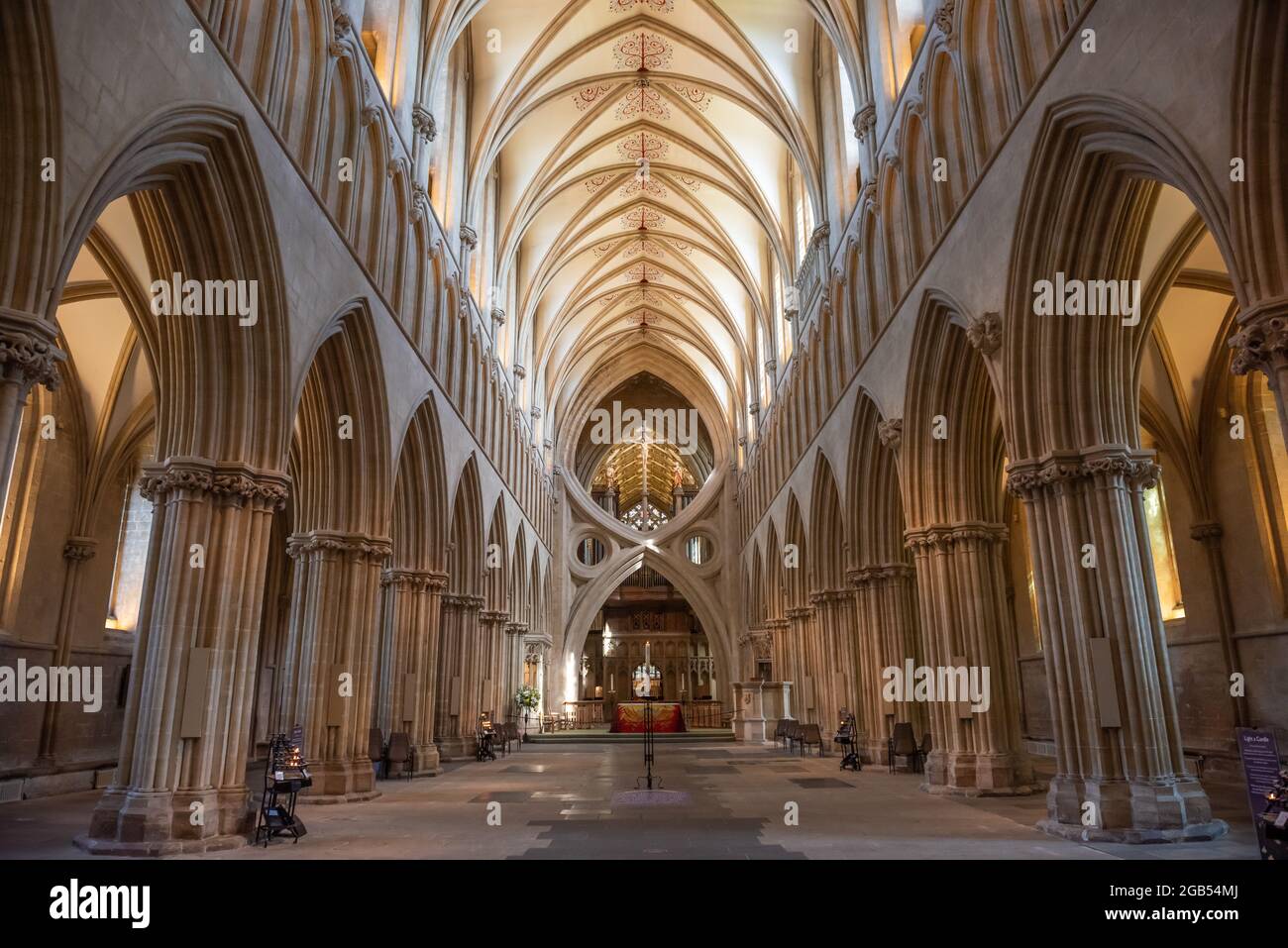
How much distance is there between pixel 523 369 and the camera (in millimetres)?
29516

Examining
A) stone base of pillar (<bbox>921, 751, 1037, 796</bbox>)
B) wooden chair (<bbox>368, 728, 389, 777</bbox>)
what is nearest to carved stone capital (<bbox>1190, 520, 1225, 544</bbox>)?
stone base of pillar (<bbox>921, 751, 1037, 796</bbox>)

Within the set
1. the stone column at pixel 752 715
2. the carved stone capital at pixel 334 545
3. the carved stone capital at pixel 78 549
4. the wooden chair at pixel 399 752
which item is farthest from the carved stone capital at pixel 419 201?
the stone column at pixel 752 715

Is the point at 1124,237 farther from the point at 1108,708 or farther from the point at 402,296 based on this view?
the point at 402,296

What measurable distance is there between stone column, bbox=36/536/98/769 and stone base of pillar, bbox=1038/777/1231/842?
16019mm

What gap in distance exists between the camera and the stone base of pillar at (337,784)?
A: 40.1 ft

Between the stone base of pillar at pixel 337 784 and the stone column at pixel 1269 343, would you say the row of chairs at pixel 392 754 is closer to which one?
the stone base of pillar at pixel 337 784

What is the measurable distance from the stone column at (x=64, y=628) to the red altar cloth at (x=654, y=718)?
18648 mm

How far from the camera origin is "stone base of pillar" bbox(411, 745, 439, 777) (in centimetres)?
1653

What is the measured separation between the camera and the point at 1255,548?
587 inches

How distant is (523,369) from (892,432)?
17345 millimetres

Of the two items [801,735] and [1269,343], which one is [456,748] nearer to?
[801,735]

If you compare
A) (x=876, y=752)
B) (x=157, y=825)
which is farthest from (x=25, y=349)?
(x=876, y=752)

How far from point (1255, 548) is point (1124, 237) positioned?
8470mm
